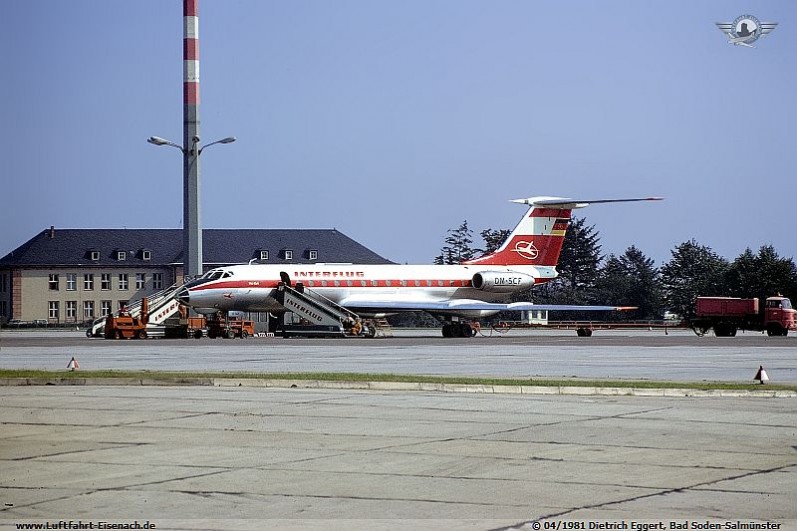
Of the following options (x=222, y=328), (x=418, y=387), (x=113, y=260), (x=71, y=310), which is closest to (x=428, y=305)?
(x=222, y=328)

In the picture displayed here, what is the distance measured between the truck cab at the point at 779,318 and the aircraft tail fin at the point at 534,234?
10.9m

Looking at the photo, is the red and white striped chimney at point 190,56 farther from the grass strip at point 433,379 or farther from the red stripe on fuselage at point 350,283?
the grass strip at point 433,379

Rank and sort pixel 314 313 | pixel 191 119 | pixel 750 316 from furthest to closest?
pixel 191 119 → pixel 750 316 → pixel 314 313

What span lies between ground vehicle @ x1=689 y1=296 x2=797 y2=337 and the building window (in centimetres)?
7001

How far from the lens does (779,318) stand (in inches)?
2275

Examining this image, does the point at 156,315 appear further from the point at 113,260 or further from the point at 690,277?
the point at 690,277

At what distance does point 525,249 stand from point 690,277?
6993cm

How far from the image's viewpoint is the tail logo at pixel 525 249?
6275 cm

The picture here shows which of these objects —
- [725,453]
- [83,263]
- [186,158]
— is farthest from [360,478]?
[83,263]

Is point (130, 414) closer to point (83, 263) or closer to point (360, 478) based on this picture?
point (360, 478)

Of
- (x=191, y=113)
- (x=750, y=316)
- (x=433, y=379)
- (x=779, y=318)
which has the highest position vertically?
(x=191, y=113)

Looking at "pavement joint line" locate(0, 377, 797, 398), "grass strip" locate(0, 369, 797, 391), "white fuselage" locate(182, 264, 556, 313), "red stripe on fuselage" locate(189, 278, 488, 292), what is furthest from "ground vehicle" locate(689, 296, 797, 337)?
"pavement joint line" locate(0, 377, 797, 398)

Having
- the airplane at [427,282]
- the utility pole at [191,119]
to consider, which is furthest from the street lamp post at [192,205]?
the airplane at [427,282]

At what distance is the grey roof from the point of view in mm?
116125
